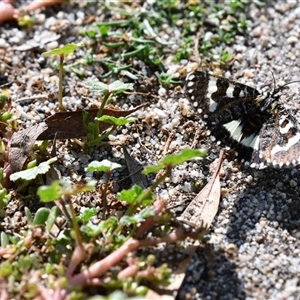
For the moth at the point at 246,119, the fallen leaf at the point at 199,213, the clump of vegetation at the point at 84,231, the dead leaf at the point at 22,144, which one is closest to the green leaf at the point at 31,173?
the clump of vegetation at the point at 84,231

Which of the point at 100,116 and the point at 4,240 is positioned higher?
the point at 100,116

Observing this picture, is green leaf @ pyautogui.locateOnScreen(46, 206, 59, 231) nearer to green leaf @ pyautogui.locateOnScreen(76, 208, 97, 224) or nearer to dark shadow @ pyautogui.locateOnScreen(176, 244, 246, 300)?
green leaf @ pyautogui.locateOnScreen(76, 208, 97, 224)

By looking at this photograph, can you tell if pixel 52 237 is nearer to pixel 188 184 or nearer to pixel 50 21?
pixel 188 184

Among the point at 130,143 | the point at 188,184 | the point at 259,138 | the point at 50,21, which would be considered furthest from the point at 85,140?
the point at 50,21

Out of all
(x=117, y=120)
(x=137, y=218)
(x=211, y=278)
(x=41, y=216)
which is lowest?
(x=211, y=278)

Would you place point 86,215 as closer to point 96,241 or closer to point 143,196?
point 96,241

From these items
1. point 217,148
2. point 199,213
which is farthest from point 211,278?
point 217,148

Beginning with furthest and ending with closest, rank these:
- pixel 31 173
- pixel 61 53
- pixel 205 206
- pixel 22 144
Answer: pixel 61 53 < pixel 22 144 < pixel 205 206 < pixel 31 173

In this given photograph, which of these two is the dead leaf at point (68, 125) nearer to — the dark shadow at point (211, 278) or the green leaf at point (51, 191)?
the green leaf at point (51, 191)
